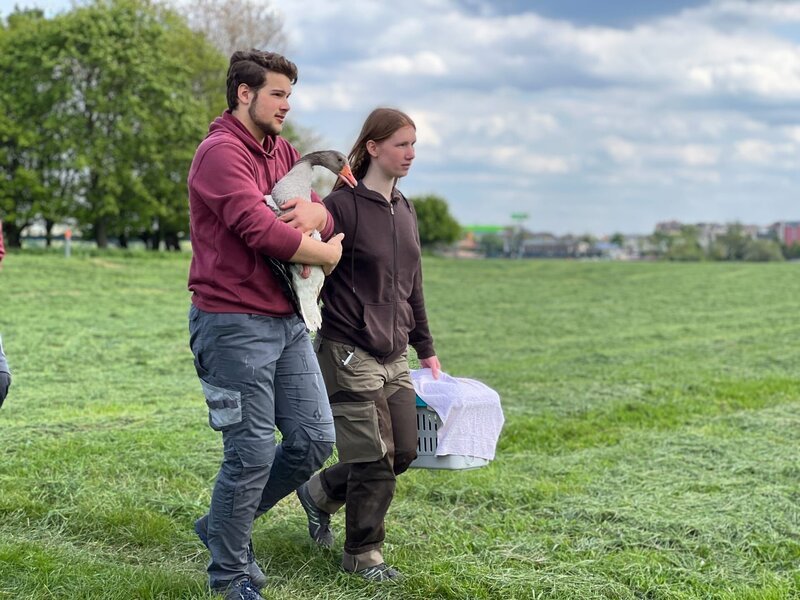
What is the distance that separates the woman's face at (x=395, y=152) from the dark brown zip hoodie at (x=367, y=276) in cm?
12

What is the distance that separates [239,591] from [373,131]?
1892 mm

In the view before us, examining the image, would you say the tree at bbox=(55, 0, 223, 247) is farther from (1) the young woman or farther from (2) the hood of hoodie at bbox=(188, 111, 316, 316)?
(2) the hood of hoodie at bbox=(188, 111, 316, 316)

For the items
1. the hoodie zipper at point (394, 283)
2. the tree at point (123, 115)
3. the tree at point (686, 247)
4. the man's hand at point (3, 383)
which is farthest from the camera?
the tree at point (686, 247)

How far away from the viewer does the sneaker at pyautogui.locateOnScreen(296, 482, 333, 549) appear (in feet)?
13.8

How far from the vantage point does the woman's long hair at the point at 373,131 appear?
12.6ft

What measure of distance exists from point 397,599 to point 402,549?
24.2 inches

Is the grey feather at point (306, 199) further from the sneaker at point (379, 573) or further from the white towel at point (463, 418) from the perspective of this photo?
the sneaker at point (379, 573)

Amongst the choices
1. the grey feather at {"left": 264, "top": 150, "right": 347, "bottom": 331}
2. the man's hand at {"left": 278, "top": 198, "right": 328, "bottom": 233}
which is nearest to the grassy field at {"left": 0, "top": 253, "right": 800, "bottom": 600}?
the grey feather at {"left": 264, "top": 150, "right": 347, "bottom": 331}

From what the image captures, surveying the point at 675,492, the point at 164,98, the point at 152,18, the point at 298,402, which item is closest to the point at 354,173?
the point at 298,402

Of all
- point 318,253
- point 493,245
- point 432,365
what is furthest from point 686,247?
point 318,253

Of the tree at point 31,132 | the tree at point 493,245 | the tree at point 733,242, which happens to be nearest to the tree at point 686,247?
the tree at point 733,242

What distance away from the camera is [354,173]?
157 inches

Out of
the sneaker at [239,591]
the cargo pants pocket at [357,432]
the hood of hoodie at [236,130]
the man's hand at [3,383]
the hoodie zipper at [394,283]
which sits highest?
the hood of hoodie at [236,130]

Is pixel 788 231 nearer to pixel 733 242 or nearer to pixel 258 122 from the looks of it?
pixel 733 242
